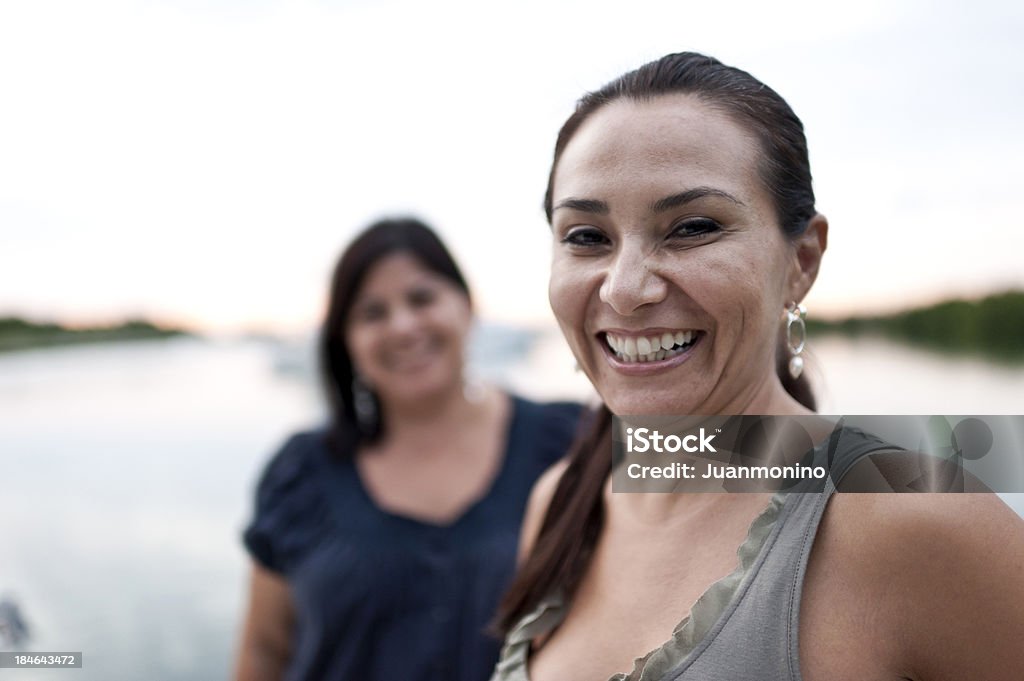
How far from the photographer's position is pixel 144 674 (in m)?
2.38

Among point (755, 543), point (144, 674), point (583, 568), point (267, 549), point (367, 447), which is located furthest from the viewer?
point (367, 447)

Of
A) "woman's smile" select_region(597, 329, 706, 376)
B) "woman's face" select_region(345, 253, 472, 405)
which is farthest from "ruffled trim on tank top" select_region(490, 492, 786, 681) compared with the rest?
"woman's face" select_region(345, 253, 472, 405)

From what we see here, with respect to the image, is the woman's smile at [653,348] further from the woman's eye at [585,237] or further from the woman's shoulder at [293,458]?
the woman's shoulder at [293,458]

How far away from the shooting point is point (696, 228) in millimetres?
1148

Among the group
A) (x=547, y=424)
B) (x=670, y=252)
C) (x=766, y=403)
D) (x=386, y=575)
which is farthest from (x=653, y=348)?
(x=547, y=424)

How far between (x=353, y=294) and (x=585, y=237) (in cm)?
165

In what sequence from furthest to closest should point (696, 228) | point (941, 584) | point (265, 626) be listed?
point (265, 626) < point (696, 228) < point (941, 584)

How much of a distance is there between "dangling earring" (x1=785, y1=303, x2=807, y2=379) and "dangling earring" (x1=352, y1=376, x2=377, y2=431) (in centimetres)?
173

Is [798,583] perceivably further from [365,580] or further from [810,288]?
[365,580]

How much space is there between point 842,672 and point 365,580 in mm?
1620

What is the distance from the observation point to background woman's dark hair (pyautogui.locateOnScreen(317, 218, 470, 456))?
2738 mm

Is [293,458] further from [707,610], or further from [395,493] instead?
[707,610]

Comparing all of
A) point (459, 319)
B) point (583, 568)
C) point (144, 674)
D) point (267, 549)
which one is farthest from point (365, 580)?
point (583, 568)

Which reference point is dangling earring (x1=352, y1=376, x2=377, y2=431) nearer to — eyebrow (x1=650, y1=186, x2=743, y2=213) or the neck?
the neck
